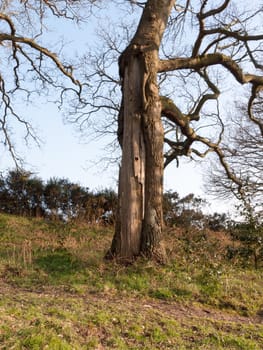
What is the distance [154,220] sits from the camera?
25.3 ft

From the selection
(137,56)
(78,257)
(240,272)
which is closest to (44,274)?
(78,257)

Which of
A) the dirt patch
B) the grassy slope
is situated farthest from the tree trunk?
the dirt patch

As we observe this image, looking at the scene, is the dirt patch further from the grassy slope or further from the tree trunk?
the tree trunk

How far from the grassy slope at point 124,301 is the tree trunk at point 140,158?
22.0 inches

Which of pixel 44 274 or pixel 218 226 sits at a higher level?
pixel 218 226

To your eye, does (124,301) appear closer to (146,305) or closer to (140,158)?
(146,305)

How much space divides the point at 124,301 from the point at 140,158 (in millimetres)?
3201

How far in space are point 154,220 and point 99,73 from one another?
32.7 ft

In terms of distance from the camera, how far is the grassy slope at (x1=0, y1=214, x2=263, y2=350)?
13.7 ft

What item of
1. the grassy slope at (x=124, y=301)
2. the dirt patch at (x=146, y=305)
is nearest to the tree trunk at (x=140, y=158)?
the grassy slope at (x=124, y=301)

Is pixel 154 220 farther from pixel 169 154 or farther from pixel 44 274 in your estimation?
pixel 169 154

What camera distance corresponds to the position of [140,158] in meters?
7.96

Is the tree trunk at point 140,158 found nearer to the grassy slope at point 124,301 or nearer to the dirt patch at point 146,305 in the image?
the grassy slope at point 124,301

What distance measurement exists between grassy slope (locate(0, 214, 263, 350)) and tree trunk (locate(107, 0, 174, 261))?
1.83ft
